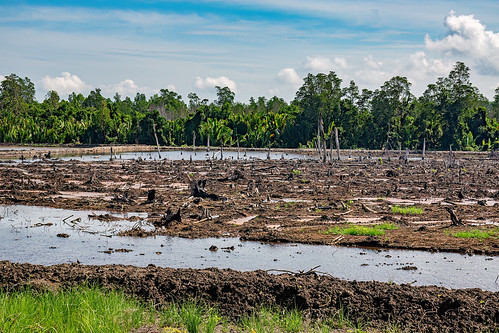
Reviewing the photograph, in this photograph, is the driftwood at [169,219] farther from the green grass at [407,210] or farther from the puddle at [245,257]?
the green grass at [407,210]

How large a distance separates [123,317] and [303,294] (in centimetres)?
263

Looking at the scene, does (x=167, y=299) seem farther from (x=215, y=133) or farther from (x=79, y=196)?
(x=215, y=133)

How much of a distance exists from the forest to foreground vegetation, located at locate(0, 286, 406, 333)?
6685 centimetres

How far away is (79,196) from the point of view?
72.6 ft

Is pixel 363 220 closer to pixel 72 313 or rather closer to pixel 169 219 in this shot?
pixel 169 219

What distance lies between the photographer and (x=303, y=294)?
8.11m

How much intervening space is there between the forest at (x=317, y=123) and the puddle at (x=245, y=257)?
6065 cm

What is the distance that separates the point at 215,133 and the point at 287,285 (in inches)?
2812

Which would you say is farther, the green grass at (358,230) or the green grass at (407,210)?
the green grass at (407,210)

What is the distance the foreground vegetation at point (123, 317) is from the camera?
654 centimetres

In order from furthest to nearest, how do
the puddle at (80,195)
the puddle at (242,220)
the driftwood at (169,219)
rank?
the puddle at (80,195) < the puddle at (242,220) < the driftwood at (169,219)

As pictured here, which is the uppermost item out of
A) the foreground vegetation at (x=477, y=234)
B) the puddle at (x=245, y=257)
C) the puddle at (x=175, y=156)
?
the puddle at (x=175, y=156)

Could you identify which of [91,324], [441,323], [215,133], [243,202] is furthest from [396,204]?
[215,133]

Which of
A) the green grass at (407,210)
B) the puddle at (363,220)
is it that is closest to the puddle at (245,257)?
the puddle at (363,220)
